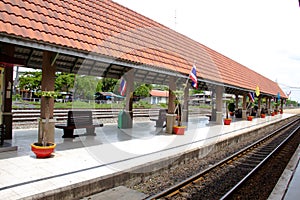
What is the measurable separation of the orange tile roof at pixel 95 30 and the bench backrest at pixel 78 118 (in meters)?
2.91

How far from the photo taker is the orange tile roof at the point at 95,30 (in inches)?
231

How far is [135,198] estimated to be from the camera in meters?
5.22

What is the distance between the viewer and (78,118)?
932 cm

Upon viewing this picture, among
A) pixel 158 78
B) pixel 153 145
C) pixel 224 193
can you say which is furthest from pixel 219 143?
pixel 158 78

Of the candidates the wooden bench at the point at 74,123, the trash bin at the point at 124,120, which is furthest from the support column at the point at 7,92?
the trash bin at the point at 124,120

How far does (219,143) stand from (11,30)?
8703 millimetres

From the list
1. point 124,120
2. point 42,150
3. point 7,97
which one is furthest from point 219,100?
point 42,150

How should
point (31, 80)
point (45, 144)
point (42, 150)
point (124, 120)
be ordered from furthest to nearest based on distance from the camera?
point (31, 80), point (124, 120), point (45, 144), point (42, 150)

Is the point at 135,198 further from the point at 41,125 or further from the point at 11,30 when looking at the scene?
the point at 11,30

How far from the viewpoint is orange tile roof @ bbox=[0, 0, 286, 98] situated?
5.87 m

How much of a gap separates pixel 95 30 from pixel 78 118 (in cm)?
323

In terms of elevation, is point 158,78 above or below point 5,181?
above

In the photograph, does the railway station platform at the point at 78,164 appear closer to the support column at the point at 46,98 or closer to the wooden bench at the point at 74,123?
the wooden bench at the point at 74,123

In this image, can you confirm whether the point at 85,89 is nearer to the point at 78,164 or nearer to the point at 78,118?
the point at 78,118
